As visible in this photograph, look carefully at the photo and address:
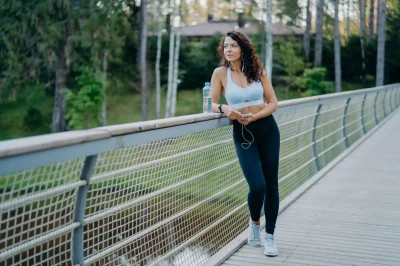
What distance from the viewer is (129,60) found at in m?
38.7

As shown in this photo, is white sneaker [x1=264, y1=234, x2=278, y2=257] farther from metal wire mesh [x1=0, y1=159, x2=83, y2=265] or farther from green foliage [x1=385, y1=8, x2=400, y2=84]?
green foliage [x1=385, y1=8, x2=400, y2=84]

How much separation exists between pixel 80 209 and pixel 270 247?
75.2 inches

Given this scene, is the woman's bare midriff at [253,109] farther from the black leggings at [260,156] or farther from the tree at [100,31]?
the tree at [100,31]

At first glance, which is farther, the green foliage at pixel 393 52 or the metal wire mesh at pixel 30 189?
the green foliage at pixel 393 52

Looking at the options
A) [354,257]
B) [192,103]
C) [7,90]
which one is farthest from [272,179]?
[192,103]

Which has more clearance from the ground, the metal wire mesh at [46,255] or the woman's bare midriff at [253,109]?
the woman's bare midriff at [253,109]

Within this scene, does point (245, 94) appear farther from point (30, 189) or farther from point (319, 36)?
point (319, 36)

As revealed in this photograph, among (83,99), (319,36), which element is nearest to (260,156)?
(83,99)

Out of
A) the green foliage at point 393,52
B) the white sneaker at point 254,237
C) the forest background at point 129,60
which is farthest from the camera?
the green foliage at point 393,52

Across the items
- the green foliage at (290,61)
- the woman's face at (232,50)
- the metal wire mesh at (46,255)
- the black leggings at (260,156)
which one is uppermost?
the green foliage at (290,61)

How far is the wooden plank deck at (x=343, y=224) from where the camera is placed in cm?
421

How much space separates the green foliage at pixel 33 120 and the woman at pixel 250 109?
31835mm

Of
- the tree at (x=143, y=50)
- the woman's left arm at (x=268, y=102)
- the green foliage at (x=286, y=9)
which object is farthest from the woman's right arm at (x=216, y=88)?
the green foliage at (x=286, y=9)

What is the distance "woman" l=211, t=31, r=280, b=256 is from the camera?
3.94m
